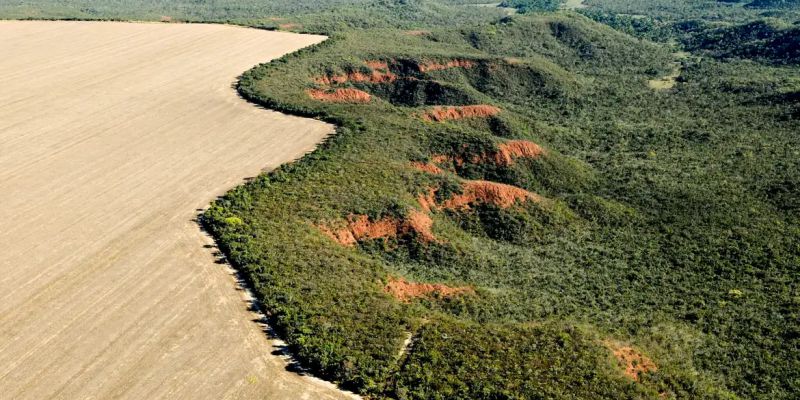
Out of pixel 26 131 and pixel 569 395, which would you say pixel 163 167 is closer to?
pixel 26 131

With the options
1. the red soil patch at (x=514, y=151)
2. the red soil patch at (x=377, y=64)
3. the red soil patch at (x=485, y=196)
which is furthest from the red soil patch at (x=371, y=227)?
the red soil patch at (x=377, y=64)

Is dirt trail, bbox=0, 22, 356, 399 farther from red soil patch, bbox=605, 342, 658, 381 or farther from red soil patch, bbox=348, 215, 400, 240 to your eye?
red soil patch, bbox=605, 342, 658, 381

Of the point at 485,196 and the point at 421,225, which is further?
the point at 485,196

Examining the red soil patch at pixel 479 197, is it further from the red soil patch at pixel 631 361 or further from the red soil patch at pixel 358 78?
the red soil patch at pixel 358 78

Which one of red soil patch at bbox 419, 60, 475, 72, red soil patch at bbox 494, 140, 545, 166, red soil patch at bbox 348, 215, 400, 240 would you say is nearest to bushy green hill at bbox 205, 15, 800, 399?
red soil patch at bbox 348, 215, 400, 240

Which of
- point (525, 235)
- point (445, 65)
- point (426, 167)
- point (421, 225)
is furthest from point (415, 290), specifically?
point (445, 65)

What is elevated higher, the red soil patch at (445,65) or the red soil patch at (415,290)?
the red soil patch at (415,290)

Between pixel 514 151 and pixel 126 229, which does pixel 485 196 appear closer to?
pixel 514 151
